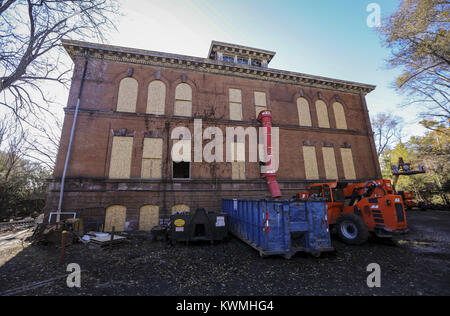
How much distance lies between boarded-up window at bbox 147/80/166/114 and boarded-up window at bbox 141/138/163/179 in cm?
227

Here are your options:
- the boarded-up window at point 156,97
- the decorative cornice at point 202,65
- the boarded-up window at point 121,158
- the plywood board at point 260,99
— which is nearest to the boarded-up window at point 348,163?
the decorative cornice at point 202,65

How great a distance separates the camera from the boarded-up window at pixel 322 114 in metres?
16.5

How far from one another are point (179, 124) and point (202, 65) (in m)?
5.29

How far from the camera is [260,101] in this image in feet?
50.6

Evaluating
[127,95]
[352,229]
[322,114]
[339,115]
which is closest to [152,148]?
[127,95]

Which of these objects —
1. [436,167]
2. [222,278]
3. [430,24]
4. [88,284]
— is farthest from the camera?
[436,167]

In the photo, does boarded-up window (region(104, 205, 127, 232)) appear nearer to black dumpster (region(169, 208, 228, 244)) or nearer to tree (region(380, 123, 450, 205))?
black dumpster (region(169, 208, 228, 244))

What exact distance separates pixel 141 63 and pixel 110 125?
5208 millimetres

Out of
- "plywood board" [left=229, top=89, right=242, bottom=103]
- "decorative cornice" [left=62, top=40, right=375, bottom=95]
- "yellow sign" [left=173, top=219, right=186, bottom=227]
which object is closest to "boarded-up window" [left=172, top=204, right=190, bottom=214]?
"yellow sign" [left=173, top=219, right=186, bottom=227]

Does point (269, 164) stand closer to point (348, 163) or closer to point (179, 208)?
point (179, 208)

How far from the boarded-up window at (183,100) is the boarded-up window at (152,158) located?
2704mm

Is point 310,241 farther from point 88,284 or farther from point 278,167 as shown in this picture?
point 278,167

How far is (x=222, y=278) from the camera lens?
5.04 m

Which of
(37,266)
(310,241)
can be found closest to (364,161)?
(310,241)
